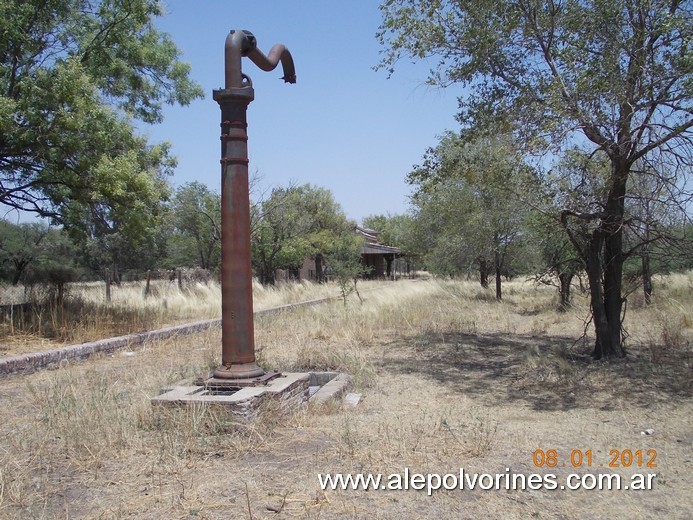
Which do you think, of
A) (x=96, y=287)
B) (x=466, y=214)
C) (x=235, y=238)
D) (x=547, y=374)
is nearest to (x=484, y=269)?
(x=466, y=214)

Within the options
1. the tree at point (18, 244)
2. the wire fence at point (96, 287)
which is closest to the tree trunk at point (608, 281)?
the wire fence at point (96, 287)

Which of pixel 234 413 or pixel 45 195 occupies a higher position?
pixel 45 195

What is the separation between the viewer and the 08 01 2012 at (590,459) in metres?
4.51

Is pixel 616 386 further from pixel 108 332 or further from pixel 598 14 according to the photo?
pixel 108 332

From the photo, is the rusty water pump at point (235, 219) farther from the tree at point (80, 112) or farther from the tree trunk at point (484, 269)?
the tree trunk at point (484, 269)

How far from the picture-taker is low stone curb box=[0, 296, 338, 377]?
863 centimetres

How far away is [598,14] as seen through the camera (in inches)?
320

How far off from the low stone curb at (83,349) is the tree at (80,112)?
86.4 inches

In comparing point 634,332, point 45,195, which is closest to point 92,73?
point 45,195

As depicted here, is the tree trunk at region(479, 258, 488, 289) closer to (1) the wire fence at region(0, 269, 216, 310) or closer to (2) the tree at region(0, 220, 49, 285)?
(1) the wire fence at region(0, 269, 216, 310)

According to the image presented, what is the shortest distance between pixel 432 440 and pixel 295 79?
477cm

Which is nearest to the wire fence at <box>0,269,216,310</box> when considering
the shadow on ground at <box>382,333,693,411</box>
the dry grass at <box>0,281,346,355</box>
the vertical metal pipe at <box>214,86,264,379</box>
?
the dry grass at <box>0,281,346,355</box>

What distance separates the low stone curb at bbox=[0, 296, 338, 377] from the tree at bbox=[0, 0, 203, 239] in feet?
7.20

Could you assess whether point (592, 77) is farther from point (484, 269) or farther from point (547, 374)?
point (484, 269)
